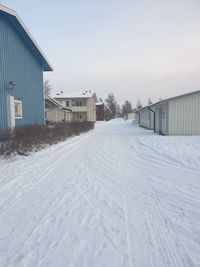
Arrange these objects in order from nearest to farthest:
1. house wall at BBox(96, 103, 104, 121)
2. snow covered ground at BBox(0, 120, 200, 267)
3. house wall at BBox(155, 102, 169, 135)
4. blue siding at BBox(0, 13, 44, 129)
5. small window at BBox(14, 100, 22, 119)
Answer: snow covered ground at BBox(0, 120, 200, 267)
blue siding at BBox(0, 13, 44, 129)
small window at BBox(14, 100, 22, 119)
house wall at BBox(155, 102, 169, 135)
house wall at BBox(96, 103, 104, 121)

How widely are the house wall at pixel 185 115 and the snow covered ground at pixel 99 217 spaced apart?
11.6m

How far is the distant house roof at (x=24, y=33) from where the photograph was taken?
1084 centimetres

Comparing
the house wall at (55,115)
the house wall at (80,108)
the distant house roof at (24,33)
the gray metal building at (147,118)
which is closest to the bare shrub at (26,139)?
the distant house roof at (24,33)

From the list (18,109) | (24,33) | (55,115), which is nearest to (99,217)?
(18,109)

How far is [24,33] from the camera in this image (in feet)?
42.0

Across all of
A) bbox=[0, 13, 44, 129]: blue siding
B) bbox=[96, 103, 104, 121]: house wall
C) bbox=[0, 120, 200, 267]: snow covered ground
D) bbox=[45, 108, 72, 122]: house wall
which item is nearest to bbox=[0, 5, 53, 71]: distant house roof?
bbox=[0, 13, 44, 129]: blue siding

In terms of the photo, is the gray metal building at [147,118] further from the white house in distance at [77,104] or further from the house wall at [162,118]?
the white house in distance at [77,104]

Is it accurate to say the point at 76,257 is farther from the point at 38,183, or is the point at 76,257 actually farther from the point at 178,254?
the point at 38,183

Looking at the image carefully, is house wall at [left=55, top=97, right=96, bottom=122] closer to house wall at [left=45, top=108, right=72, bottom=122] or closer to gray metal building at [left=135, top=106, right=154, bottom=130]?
house wall at [left=45, top=108, right=72, bottom=122]

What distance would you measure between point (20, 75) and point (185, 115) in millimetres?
12469

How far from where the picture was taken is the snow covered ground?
2896 mm

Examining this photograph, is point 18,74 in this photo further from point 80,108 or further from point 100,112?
point 100,112

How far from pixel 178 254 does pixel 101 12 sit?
47.3 feet

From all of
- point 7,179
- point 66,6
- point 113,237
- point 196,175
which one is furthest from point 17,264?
point 66,6
